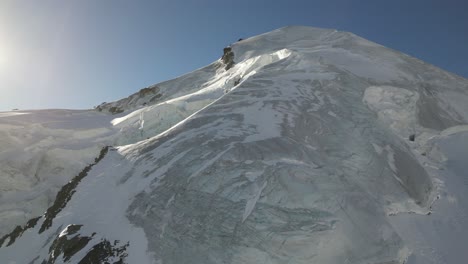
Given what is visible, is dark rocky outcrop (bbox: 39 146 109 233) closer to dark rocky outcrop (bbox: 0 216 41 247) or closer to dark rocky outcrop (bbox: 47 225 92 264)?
dark rocky outcrop (bbox: 0 216 41 247)

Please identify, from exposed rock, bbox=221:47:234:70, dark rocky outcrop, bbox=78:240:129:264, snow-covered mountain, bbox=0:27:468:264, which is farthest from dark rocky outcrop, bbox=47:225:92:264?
exposed rock, bbox=221:47:234:70

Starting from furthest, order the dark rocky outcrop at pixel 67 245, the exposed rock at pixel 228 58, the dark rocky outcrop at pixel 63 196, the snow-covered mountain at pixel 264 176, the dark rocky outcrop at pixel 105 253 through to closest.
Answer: the exposed rock at pixel 228 58 < the dark rocky outcrop at pixel 63 196 < the dark rocky outcrop at pixel 67 245 < the dark rocky outcrop at pixel 105 253 < the snow-covered mountain at pixel 264 176

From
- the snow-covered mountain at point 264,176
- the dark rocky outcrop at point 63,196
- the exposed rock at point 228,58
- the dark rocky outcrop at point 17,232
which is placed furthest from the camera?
the exposed rock at point 228,58

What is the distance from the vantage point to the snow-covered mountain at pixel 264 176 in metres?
11.6

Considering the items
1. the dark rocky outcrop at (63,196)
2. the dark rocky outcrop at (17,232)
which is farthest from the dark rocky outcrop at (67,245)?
the dark rocky outcrop at (17,232)

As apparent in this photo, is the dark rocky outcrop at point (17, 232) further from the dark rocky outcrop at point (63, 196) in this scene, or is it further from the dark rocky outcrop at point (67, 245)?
the dark rocky outcrop at point (67, 245)

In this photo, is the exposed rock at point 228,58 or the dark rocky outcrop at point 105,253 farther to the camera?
the exposed rock at point 228,58

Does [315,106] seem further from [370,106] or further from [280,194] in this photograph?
[280,194]

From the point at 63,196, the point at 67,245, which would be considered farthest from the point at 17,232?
the point at 67,245

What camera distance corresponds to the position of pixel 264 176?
12828 mm

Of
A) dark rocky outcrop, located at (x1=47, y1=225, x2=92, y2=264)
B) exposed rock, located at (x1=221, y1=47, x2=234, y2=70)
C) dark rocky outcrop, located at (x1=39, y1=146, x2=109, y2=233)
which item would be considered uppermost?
exposed rock, located at (x1=221, y1=47, x2=234, y2=70)

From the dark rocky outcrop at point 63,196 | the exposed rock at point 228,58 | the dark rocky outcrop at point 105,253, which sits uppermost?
the exposed rock at point 228,58

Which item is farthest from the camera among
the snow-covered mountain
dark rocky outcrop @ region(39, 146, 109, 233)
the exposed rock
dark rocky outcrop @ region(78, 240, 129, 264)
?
the exposed rock

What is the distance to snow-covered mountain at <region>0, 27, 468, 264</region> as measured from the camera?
456 inches
